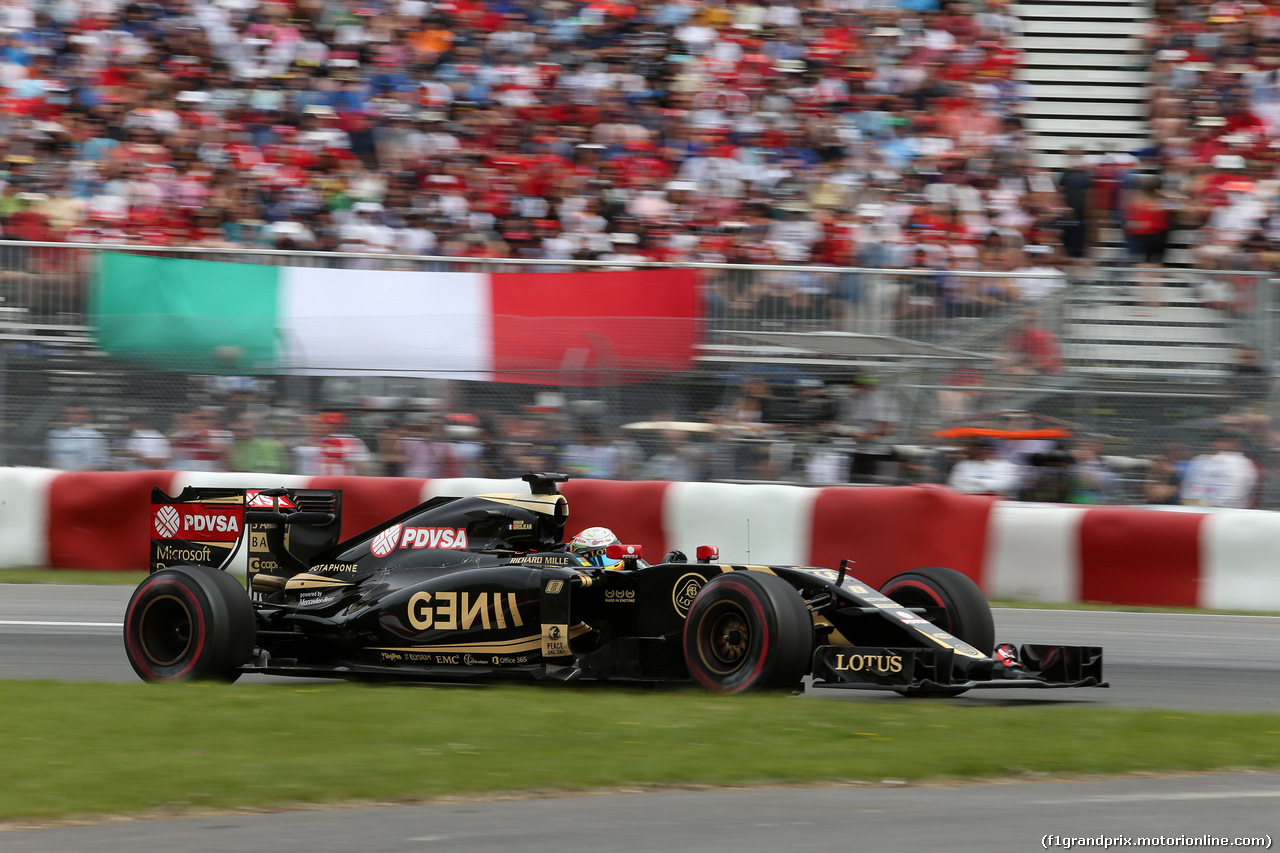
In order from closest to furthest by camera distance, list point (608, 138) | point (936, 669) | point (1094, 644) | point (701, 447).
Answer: point (936, 669) → point (1094, 644) → point (701, 447) → point (608, 138)

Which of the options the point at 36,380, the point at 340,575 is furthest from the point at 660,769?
the point at 36,380

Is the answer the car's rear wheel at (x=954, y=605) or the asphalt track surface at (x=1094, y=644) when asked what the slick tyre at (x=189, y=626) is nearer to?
the asphalt track surface at (x=1094, y=644)

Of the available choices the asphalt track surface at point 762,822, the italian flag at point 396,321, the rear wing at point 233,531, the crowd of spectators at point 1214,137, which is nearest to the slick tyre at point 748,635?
the asphalt track surface at point 762,822

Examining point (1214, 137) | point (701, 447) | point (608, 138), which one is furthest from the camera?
point (608, 138)

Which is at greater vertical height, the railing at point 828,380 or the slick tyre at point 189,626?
the railing at point 828,380

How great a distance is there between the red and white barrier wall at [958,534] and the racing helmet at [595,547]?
11.3ft

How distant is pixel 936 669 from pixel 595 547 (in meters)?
1.87

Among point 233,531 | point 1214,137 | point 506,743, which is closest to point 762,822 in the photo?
point 506,743

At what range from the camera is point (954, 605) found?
7.63 m

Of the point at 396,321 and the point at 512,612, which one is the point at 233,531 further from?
the point at 396,321

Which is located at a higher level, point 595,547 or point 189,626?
point 595,547

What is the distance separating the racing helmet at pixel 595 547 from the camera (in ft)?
→ 25.9

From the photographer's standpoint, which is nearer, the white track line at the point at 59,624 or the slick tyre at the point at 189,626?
the slick tyre at the point at 189,626

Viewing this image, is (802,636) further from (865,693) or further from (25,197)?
(25,197)
